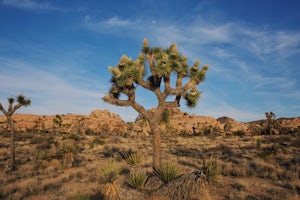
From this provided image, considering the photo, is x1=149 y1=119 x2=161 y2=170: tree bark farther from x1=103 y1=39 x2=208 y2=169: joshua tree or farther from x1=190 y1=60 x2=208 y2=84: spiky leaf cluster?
x1=190 y1=60 x2=208 y2=84: spiky leaf cluster

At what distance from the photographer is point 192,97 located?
→ 387 inches

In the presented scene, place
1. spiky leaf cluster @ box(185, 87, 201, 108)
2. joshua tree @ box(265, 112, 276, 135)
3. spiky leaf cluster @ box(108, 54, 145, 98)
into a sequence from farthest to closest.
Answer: joshua tree @ box(265, 112, 276, 135), spiky leaf cluster @ box(185, 87, 201, 108), spiky leaf cluster @ box(108, 54, 145, 98)

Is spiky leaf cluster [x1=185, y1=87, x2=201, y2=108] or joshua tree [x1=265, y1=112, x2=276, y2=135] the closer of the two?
spiky leaf cluster [x1=185, y1=87, x2=201, y2=108]

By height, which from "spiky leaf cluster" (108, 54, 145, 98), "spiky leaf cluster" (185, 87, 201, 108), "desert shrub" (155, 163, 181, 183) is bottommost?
"desert shrub" (155, 163, 181, 183)

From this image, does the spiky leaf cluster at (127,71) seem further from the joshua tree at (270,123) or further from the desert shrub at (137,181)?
the joshua tree at (270,123)

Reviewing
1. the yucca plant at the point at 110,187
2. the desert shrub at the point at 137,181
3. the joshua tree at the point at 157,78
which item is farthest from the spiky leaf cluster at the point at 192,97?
the yucca plant at the point at 110,187

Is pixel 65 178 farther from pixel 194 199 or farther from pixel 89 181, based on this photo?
pixel 194 199

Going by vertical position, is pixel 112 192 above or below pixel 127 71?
below

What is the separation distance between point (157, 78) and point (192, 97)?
1691mm

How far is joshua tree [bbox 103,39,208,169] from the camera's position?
964 cm

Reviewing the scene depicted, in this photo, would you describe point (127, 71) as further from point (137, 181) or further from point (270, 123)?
point (270, 123)

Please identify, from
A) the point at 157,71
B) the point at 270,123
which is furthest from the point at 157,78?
the point at 270,123

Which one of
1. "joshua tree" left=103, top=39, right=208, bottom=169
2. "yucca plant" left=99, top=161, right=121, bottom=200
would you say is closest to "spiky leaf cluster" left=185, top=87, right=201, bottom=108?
"joshua tree" left=103, top=39, right=208, bottom=169

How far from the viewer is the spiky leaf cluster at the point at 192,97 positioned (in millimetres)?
9836
